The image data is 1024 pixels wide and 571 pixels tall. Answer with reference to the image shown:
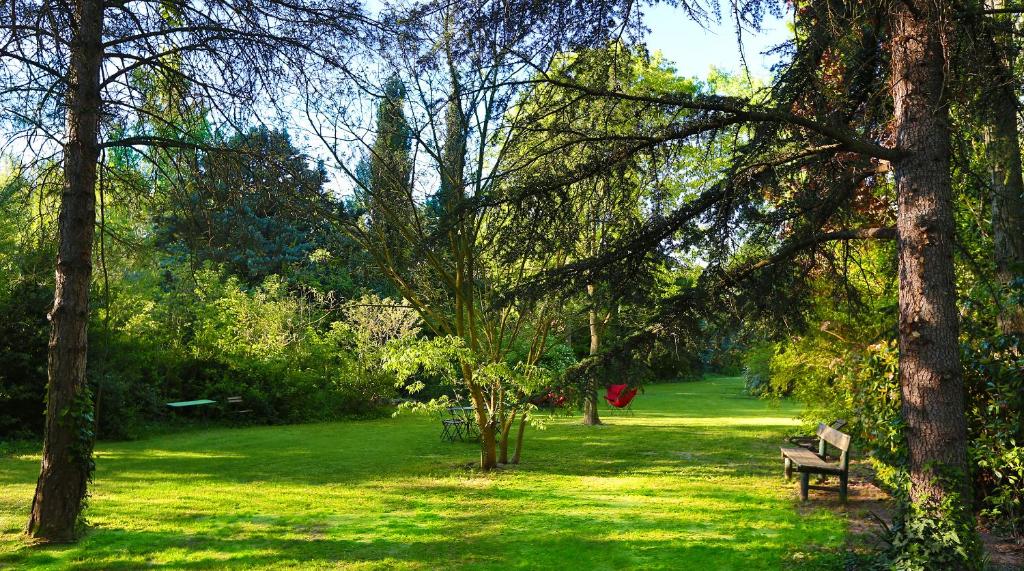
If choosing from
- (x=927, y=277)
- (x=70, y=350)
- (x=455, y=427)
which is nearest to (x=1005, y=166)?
(x=927, y=277)

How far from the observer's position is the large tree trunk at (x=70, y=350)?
6.14m

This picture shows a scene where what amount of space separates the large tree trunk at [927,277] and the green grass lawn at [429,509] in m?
1.47

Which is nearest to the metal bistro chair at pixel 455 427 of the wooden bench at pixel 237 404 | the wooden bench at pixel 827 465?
the wooden bench at pixel 237 404

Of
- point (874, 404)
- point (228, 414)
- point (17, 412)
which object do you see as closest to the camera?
point (874, 404)

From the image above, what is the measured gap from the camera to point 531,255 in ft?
17.4

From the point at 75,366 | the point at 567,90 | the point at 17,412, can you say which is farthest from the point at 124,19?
the point at 17,412

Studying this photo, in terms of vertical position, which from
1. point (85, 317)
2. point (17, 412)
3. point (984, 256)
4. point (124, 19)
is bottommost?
point (17, 412)

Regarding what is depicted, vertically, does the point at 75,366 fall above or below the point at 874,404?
above

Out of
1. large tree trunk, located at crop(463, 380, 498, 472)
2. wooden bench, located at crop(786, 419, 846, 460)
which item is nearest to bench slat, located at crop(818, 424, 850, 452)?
wooden bench, located at crop(786, 419, 846, 460)

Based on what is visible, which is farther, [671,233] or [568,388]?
[568,388]

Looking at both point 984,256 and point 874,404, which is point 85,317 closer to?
point 874,404

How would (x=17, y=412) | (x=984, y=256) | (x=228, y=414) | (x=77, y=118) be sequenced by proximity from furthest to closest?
(x=228, y=414) → (x=17, y=412) → (x=984, y=256) → (x=77, y=118)

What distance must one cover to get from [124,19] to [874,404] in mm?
7640

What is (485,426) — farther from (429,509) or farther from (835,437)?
(835,437)
